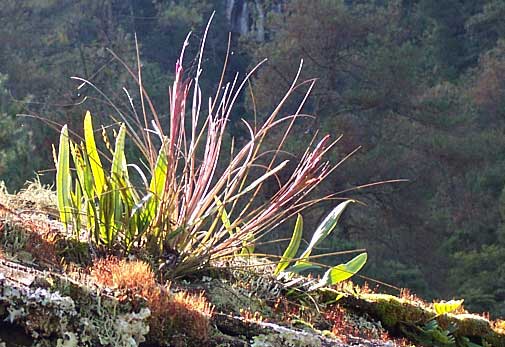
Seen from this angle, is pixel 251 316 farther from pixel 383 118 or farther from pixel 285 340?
pixel 383 118

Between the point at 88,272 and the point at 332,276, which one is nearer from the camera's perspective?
the point at 88,272

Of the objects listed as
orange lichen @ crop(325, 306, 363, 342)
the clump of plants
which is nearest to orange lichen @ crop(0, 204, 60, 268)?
the clump of plants

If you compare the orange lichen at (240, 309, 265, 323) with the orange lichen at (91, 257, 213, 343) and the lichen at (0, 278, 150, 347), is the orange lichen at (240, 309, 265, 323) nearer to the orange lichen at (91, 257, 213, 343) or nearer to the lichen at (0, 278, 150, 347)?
the orange lichen at (91, 257, 213, 343)

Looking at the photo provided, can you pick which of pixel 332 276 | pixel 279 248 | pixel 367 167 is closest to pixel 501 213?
pixel 367 167

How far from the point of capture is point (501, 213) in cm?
1516

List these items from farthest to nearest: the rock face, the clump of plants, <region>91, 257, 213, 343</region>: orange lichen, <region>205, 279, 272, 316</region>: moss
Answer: the rock face < the clump of plants < <region>205, 279, 272, 316</region>: moss < <region>91, 257, 213, 343</region>: orange lichen

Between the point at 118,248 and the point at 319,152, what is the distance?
0.77 meters

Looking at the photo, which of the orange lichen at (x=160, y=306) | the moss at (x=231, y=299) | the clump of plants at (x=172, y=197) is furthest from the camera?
the clump of plants at (x=172, y=197)

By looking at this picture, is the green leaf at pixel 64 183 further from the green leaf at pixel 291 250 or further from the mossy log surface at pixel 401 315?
the mossy log surface at pixel 401 315

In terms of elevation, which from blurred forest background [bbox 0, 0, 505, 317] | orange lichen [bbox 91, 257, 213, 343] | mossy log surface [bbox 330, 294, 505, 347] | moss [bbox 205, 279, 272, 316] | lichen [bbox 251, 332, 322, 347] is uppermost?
orange lichen [bbox 91, 257, 213, 343]

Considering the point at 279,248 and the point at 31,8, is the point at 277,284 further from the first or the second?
the point at 31,8

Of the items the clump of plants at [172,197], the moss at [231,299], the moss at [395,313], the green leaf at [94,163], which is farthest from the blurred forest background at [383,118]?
the moss at [231,299]

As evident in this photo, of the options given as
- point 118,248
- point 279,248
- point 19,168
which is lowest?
point 279,248

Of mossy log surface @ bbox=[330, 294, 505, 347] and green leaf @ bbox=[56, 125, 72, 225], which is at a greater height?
green leaf @ bbox=[56, 125, 72, 225]
